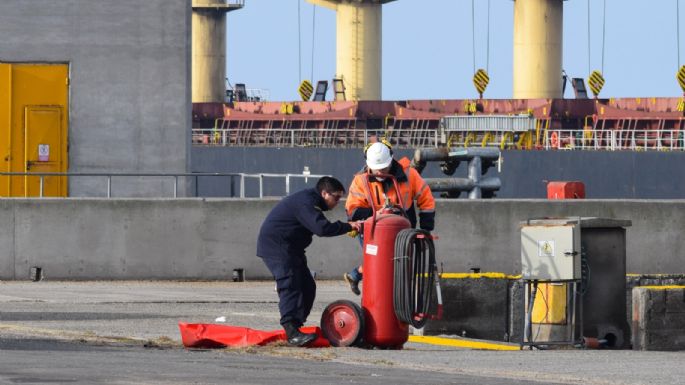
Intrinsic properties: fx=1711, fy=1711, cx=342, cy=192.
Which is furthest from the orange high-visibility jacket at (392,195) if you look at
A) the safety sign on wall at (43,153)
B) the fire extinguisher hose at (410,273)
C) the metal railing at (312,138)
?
the metal railing at (312,138)

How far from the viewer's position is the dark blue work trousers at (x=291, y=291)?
540 inches

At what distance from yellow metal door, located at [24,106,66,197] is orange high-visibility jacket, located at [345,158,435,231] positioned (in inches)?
498

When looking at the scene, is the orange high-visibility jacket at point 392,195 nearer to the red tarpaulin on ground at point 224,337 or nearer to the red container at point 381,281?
the red container at point 381,281

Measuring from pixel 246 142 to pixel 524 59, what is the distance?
17.6m

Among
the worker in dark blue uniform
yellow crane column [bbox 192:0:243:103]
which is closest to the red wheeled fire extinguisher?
the worker in dark blue uniform

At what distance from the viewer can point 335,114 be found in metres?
104

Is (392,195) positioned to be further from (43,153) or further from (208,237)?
(43,153)

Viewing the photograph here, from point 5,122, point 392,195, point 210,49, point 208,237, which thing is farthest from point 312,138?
point 392,195

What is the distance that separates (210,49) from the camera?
126 m

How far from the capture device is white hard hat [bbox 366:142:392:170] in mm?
13992

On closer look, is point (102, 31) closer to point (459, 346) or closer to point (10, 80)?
point (10, 80)

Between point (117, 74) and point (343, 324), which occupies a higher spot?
point (117, 74)

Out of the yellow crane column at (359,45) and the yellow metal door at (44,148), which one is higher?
the yellow crane column at (359,45)

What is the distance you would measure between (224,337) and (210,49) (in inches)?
4474
